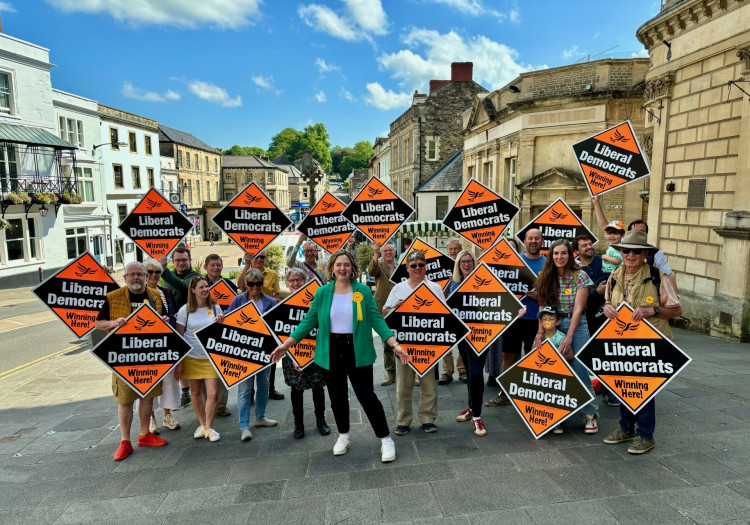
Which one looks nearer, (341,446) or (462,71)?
(341,446)

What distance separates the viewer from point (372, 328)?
475 centimetres

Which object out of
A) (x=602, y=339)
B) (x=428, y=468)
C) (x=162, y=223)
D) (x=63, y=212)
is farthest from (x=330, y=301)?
(x=63, y=212)

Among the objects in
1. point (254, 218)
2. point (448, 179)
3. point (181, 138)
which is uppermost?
point (181, 138)

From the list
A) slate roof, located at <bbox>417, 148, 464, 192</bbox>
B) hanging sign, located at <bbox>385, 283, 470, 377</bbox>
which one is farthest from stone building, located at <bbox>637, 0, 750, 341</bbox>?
slate roof, located at <bbox>417, 148, 464, 192</bbox>

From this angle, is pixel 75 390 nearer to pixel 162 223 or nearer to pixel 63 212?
pixel 162 223

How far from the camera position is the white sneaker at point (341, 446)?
4.66 m

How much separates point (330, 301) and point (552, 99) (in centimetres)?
1810

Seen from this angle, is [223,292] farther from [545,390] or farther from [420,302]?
[545,390]

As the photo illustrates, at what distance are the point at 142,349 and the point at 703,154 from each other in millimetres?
12502

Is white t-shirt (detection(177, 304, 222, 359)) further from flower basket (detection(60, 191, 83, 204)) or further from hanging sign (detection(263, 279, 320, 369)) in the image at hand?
flower basket (detection(60, 191, 83, 204))

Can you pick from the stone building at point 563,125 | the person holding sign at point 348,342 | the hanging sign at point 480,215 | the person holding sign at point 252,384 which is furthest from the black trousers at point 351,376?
the stone building at point 563,125

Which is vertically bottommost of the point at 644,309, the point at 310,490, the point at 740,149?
the point at 310,490

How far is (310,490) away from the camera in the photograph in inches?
159

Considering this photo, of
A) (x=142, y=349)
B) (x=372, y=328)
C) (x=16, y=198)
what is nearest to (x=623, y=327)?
(x=372, y=328)
